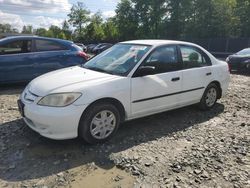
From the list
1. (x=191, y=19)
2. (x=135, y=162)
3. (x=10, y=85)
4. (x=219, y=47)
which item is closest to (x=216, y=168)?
(x=135, y=162)

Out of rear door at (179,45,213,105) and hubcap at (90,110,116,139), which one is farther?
rear door at (179,45,213,105)

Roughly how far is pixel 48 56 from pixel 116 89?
4408mm

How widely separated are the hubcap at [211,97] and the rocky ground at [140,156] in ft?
2.10

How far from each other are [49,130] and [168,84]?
224 cm

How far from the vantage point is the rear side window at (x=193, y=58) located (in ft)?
18.3

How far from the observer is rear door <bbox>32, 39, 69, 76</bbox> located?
8.10 m

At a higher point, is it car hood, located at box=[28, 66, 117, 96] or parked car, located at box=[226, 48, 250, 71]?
car hood, located at box=[28, 66, 117, 96]

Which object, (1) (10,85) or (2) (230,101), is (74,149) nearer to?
(2) (230,101)

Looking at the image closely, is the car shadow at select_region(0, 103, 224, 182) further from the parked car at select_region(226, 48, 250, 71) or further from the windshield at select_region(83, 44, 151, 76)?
the parked car at select_region(226, 48, 250, 71)

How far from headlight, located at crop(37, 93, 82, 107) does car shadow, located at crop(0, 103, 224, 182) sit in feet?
2.23

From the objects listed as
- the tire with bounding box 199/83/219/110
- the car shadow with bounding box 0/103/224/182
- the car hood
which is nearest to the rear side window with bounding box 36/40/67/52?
the car shadow with bounding box 0/103/224/182

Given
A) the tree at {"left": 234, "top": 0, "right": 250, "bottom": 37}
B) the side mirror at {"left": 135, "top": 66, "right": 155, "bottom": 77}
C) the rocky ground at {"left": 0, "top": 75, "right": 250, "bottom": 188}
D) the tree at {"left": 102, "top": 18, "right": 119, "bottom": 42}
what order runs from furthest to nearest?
the tree at {"left": 102, "top": 18, "right": 119, "bottom": 42}, the tree at {"left": 234, "top": 0, "right": 250, "bottom": 37}, the side mirror at {"left": 135, "top": 66, "right": 155, "bottom": 77}, the rocky ground at {"left": 0, "top": 75, "right": 250, "bottom": 188}

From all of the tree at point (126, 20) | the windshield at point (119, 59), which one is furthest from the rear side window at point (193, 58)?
the tree at point (126, 20)

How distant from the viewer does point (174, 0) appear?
162ft
